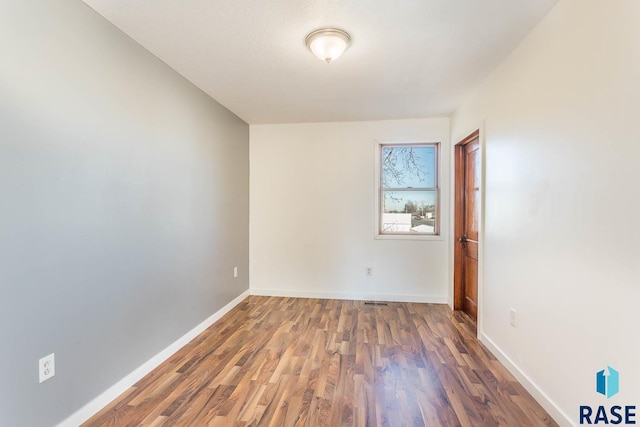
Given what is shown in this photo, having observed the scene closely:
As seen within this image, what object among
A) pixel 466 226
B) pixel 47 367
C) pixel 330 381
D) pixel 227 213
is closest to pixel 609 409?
pixel 330 381

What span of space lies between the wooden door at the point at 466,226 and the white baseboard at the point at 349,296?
36 centimetres

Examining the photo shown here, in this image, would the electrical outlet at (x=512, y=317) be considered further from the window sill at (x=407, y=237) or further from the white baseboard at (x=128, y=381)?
the white baseboard at (x=128, y=381)

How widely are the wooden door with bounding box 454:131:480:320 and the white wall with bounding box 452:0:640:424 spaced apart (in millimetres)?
831

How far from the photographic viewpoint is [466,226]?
3.46 meters

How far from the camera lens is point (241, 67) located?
8.12 feet

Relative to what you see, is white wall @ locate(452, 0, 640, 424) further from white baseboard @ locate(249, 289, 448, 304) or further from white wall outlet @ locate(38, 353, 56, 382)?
white wall outlet @ locate(38, 353, 56, 382)

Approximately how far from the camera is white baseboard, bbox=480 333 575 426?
165 cm

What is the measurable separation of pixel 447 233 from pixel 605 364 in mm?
2529

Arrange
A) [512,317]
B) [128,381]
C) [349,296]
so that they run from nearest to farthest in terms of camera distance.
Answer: [128,381]
[512,317]
[349,296]

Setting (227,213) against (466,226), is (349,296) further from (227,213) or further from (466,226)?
(227,213)

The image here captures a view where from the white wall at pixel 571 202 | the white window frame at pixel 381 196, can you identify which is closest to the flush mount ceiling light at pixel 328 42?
the white wall at pixel 571 202

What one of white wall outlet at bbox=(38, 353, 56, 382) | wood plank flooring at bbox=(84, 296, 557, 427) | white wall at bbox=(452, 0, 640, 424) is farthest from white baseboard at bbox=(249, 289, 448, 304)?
white wall outlet at bbox=(38, 353, 56, 382)

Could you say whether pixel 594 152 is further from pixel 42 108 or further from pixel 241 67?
pixel 42 108

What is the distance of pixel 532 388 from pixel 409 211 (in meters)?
2.45
